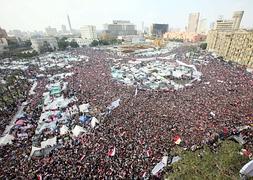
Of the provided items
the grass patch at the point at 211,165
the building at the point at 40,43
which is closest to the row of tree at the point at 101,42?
the building at the point at 40,43

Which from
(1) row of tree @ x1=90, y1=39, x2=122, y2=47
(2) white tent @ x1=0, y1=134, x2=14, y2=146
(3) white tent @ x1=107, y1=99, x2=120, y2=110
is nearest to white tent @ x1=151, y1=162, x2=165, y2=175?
(3) white tent @ x1=107, y1=99, x2=120, y2=110

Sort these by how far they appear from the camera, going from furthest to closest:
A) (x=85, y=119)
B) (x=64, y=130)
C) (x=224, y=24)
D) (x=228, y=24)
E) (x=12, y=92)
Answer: (x=224, y=24) < (x=228, y=24) < (x=12, y=92) < (x=85, y=119) < (x=64, y=130)

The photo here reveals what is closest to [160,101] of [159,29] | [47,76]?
[47,76]

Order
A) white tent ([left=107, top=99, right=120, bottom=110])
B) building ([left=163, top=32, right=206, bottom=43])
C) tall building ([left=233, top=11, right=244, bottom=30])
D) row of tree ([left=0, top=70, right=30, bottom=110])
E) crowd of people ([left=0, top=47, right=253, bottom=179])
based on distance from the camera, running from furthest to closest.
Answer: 1. tall building ([left=233, top=11, right=244, bottom=30])
2. building ([left=163, top=32, right=206, bottom=43])
3. row of tree ([left=0, top=70, right=30, bottom=110])
4. white tent ([left=107, top=99, right=120, bottom=110])
5. crowd of people ([left=0, top=47, right=253, bottom=179])

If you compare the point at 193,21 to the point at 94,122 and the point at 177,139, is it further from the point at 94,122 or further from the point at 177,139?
the point at 177,139

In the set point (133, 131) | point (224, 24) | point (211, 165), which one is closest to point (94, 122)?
point (133, 131)

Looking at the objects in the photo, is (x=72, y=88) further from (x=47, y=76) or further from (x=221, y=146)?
(x=221, y=146)

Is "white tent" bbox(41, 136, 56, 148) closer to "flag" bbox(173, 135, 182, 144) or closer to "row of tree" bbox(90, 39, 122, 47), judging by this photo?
"flag" bbox(173, 135, 182, 144)
